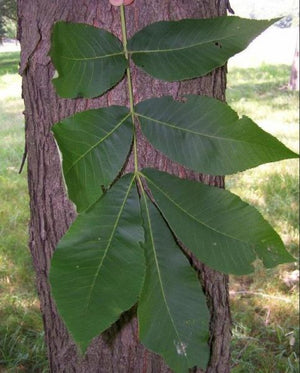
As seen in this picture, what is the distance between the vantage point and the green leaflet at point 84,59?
671mm

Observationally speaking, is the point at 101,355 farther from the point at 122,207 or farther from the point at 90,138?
the point at 90,138

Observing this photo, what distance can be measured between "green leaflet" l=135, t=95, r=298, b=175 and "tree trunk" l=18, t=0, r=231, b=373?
0.10 metres

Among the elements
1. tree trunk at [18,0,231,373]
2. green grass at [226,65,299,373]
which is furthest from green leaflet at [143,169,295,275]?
A: green grass at [226,65,299,373]

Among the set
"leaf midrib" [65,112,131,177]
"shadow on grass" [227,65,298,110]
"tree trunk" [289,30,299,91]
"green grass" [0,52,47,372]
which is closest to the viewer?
"leaf midrib" [65,112,131,177]

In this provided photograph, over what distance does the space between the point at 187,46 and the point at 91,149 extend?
24 centimetres

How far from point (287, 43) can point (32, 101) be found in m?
11.5

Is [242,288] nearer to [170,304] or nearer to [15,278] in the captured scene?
[15,278]

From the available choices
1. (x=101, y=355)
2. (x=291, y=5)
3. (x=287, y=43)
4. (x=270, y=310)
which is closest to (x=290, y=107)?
(x=291, y=5)

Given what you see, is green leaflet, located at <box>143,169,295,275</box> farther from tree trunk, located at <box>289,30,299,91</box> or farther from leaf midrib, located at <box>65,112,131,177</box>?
tree trunk, located at <box>289,30,299,91</box>

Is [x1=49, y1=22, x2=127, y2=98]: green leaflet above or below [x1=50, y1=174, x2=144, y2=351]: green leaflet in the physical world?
above

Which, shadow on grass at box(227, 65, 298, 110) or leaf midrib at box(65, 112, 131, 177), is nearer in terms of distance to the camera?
leaf midrib at box(65, 112, 131, 177)

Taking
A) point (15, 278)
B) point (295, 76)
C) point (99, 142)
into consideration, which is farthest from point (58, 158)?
point (295, 76)

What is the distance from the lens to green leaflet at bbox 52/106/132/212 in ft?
2.07

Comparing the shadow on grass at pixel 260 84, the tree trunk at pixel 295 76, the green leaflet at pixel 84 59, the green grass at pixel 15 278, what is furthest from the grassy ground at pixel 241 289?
the tree trunk at pixel 295 76
